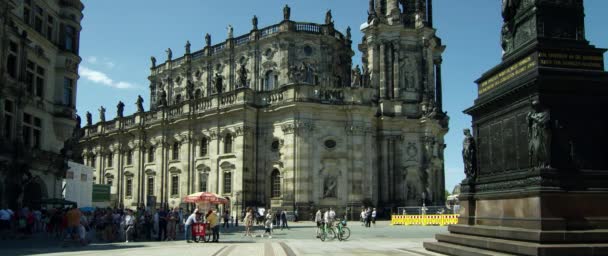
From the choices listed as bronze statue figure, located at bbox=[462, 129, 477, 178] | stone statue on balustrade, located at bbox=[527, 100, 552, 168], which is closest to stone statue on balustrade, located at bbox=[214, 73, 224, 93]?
bronze statue figure, located at bbox=[462, 129, 477, 178]

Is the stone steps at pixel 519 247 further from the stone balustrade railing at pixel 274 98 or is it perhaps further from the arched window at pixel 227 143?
the arched window at pixel 227 143

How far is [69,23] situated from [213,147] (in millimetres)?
16853

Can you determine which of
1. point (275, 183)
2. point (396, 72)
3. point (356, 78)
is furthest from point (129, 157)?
point (396, 72)

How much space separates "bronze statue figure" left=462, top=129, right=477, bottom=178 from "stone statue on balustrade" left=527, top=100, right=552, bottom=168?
2896mm

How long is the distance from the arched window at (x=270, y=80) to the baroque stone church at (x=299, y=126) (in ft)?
0.38

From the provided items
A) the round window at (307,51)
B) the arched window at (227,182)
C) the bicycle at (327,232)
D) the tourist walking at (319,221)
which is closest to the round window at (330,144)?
the arched window at (227,182)

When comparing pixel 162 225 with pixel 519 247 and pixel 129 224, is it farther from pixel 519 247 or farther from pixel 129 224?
pixel 519 247

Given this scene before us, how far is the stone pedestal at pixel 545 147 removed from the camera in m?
12.8

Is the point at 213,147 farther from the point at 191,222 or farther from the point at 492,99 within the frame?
the point at 492,99

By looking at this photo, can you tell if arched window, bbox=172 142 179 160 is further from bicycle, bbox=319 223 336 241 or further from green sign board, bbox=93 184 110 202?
bicycle, bbox=319 223 336 241

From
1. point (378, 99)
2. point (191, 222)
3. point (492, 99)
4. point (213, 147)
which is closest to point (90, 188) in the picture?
point (213, 147)

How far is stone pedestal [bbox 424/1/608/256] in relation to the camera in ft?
41.8

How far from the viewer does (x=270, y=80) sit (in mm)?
58531

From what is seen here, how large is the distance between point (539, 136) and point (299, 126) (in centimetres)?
3538
